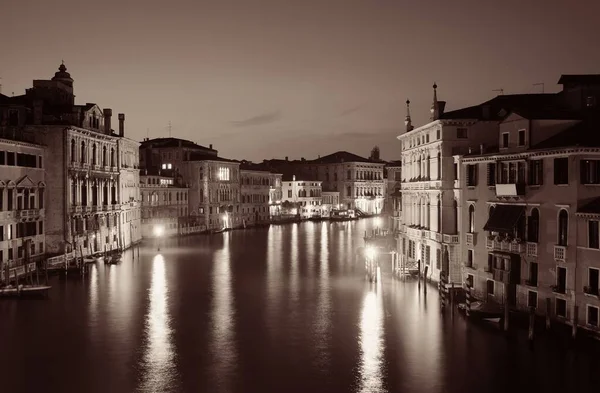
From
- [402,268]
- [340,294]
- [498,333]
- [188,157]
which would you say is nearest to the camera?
[498,333]

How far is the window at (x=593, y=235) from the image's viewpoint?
19375 mm

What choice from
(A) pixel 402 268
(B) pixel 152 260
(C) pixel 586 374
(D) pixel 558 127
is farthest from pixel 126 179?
(C) pixel 586 374

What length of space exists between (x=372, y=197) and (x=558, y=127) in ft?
278

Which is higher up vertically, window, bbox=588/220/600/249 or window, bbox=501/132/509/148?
window, bbox=501/132/509/148

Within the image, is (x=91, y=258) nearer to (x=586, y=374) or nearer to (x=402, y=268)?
(x=402, y=268)

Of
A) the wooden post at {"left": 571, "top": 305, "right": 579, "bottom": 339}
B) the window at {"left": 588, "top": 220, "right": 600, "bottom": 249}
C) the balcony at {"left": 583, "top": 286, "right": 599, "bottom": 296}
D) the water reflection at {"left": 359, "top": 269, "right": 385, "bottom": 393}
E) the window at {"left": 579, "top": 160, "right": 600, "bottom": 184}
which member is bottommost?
the water reflection at {"left": 359, "top": 269, "right": 385, "bottom": 393}

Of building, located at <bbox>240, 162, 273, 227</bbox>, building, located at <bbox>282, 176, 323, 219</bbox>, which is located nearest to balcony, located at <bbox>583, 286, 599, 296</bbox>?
building, located at <bbox>240, 162, 273, 227</bbox>

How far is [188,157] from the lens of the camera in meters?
69.5

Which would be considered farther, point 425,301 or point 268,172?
point 268,172

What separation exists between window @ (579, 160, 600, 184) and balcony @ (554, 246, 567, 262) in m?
2.33

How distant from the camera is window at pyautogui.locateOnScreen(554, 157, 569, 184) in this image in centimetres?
2073

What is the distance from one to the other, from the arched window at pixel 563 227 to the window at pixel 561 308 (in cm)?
193

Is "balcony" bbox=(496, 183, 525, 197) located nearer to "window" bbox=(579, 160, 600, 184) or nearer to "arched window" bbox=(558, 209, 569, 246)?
"arched window" bbox=(558, 209, 569, 246)

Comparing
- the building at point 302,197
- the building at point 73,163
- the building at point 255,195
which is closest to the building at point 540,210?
the building at point 73,163
